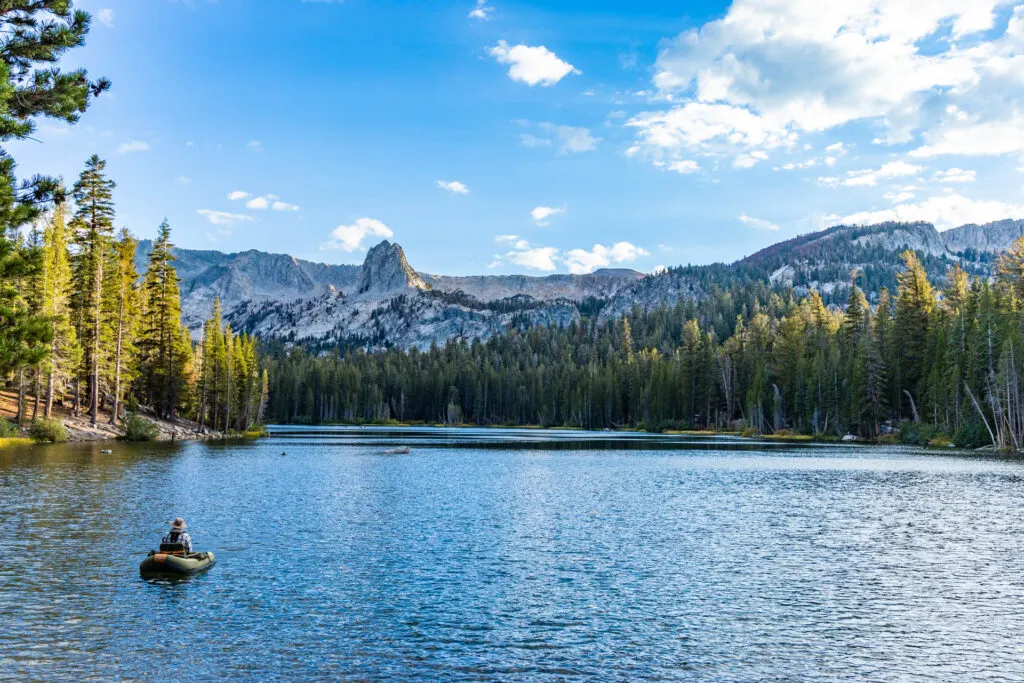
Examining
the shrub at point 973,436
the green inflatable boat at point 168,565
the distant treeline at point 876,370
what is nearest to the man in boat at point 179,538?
the green inflatable boat at point 168,565

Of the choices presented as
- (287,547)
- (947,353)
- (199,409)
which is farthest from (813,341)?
(287,547)

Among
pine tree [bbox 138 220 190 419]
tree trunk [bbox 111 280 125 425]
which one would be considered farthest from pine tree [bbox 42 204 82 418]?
pine tree [bbox 138 220 190 419]

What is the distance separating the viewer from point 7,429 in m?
71.1

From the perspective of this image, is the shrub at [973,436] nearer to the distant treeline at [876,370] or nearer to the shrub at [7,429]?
the distant treeline at [876,370]

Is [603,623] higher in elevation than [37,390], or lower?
lower

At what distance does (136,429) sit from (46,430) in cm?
1330

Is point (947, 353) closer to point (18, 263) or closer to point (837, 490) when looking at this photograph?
point (837, 490)

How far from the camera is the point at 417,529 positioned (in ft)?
123

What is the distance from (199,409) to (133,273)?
84.0 feet

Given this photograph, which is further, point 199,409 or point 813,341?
point 813,341

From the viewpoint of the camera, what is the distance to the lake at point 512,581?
61.8 ft

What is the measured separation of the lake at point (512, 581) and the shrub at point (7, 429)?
18343 mm

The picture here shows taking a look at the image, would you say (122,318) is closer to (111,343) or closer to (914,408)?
(111,343)

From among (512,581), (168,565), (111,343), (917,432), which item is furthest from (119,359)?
(917,432)
